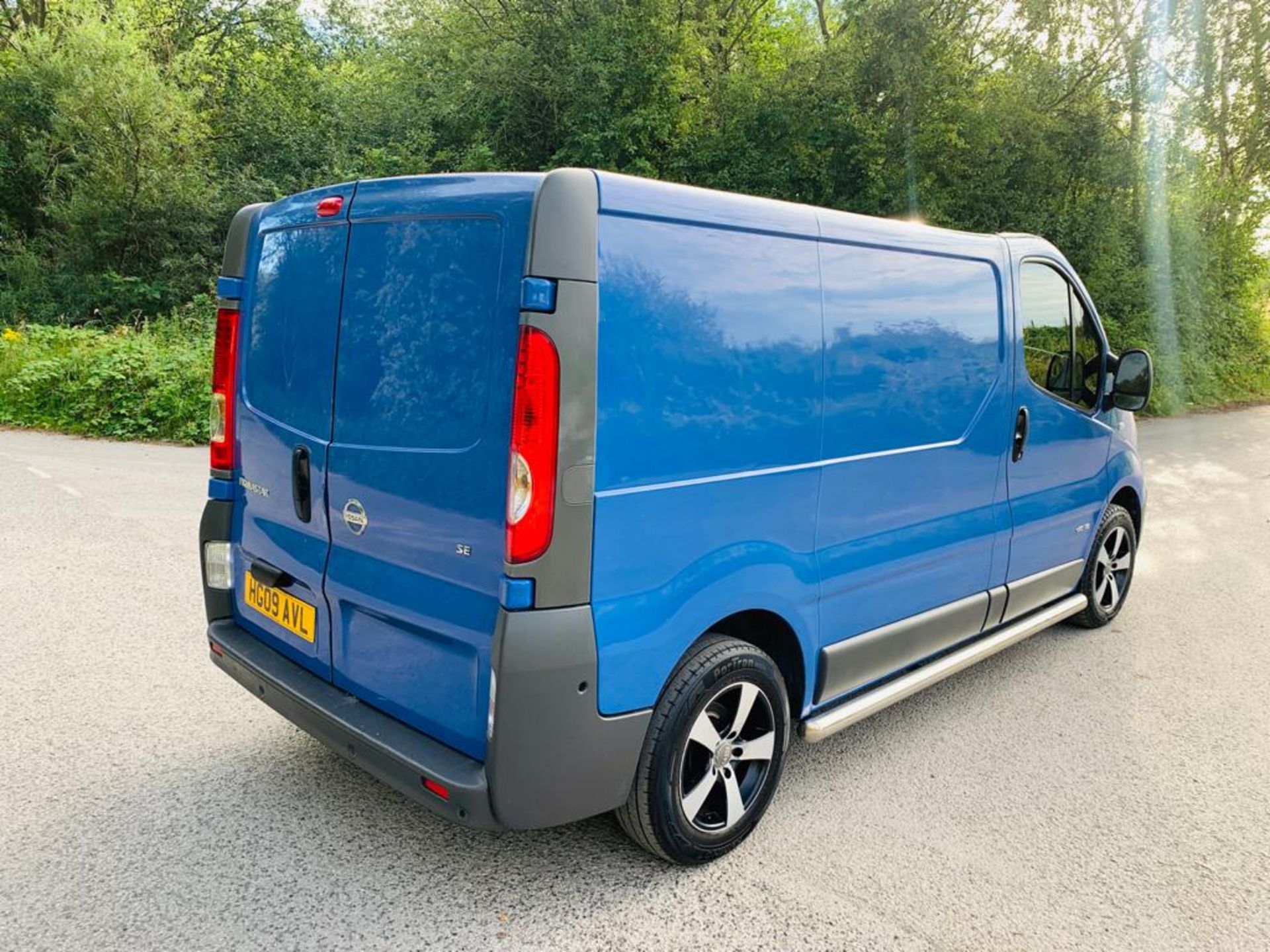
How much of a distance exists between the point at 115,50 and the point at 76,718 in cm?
2021

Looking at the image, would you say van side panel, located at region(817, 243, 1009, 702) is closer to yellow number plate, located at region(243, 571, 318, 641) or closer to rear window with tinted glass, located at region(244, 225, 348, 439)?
rear window with tinted glass, located at region(244, 225, 348, 439)

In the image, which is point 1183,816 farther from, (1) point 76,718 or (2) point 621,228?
(1) point 76,718

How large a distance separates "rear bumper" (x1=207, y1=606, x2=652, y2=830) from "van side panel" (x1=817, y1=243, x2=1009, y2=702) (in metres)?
1.00

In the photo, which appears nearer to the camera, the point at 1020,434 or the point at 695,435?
the point at 695,435

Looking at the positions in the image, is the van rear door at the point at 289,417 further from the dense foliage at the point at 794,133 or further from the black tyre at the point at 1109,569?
the dense foliage at the point at 794,133

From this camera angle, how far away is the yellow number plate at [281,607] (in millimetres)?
2875

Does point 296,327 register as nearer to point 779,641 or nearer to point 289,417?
point 289,417

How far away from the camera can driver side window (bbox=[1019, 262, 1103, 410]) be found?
3.97m

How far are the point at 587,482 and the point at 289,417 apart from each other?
1.22 meters

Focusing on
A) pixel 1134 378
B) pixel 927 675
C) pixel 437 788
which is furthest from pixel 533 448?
pixel 1134 378

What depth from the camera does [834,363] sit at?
9.63ft

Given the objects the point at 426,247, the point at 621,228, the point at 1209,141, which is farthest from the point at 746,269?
the point at 1209,141

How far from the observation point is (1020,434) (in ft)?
12.8

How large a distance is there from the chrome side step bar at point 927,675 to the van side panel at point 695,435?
386mm
